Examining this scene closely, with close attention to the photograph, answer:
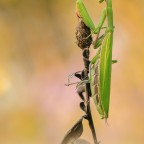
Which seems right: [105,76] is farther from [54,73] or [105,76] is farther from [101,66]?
[54,73]

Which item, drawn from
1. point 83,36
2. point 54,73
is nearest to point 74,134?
point 83,36

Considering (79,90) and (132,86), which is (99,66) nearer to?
(79,90)

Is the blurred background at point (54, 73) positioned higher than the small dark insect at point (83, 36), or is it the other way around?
the small dark insect at point (83, 36)

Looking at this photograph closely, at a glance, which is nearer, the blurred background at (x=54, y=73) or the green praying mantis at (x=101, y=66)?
the green praying mantis at (x=101, y=66)

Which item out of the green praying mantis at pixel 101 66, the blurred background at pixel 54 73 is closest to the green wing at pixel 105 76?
the green praying mantis at pixel 101 66

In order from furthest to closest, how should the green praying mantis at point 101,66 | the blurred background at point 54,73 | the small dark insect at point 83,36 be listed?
the blurred background at point 54,73
the green praying mantis at point 101,66
the small dark insect at point 83,36

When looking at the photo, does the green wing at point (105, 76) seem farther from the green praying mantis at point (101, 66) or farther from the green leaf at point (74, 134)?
the green leaf at point (74, 134)

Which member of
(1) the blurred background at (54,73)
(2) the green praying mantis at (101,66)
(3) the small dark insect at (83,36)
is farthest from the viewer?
(1) the blurred background at (54,73)
